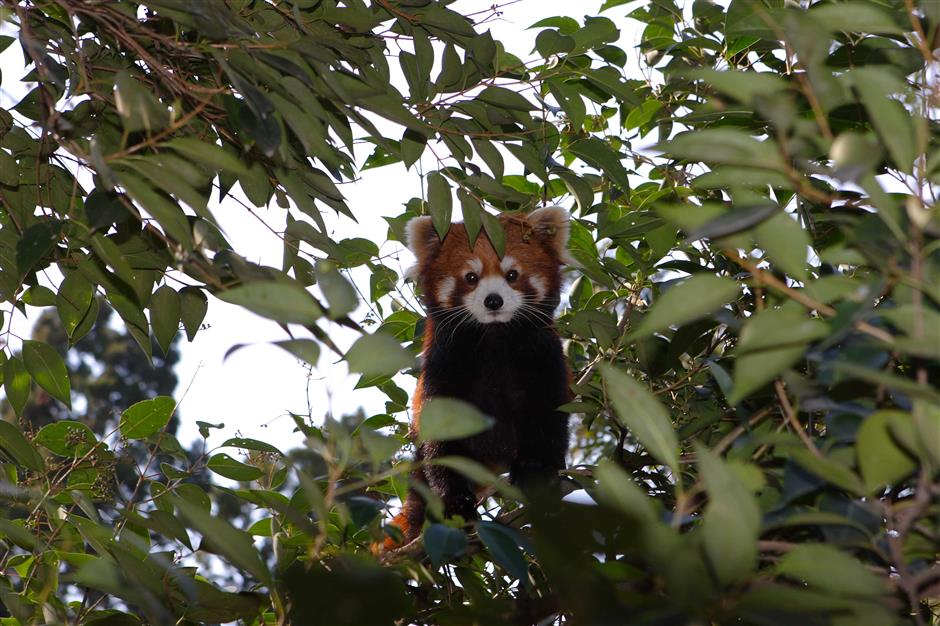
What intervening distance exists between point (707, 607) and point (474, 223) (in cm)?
181

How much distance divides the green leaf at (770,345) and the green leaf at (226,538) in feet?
2.63

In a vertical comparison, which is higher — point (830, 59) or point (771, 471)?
point (830, 59)

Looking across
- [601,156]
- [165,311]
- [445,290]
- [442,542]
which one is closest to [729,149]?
[442,542]

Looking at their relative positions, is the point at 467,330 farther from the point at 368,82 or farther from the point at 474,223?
the point at 368,82

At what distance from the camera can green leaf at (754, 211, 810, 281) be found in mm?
1340

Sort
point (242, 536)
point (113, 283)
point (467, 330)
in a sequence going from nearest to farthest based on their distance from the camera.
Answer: point (242, 536) < point (113, 283) < point (467, 330)

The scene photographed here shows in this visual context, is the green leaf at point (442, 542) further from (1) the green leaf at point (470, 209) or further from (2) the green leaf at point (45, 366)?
(2) the green leaf at point (45, 366)

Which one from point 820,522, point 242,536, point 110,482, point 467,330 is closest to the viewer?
point 820,522

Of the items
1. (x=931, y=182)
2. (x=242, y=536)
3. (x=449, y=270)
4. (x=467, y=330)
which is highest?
(x=449, y=270)

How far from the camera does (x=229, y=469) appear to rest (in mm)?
3078

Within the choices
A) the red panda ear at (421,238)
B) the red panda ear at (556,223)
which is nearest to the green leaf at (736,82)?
the red panda ear at (556,223)

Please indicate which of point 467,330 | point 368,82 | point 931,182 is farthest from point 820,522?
point 467,330

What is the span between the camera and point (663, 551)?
118cm

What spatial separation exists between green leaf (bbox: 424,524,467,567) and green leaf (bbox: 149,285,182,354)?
132 cm
